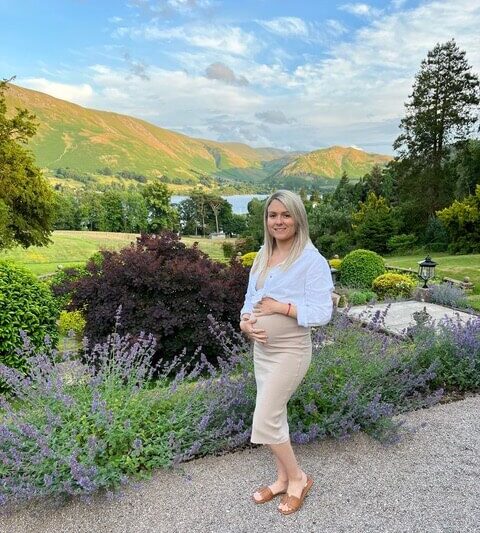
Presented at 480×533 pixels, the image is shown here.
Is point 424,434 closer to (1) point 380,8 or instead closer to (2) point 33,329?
(2) point 33,329

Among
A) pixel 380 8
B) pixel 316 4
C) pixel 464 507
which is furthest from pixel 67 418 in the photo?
pixel 380 8

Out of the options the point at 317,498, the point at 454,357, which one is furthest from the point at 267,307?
the point at 454,357

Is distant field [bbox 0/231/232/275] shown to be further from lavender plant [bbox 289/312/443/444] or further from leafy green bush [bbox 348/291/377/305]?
lavender plant [bbox 289/312/443/444]

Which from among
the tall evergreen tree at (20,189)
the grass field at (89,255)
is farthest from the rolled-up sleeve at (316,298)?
the tall evergreen tree at (20,189)

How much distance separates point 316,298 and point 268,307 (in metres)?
0.24

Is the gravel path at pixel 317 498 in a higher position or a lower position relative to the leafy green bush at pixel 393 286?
higher

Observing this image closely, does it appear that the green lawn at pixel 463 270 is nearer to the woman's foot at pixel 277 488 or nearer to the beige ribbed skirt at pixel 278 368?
the woman's foot at pixel 277 488

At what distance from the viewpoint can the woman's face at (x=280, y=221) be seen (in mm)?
2119

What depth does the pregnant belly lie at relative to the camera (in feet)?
6.77

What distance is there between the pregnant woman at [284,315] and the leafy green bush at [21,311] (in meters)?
3.15

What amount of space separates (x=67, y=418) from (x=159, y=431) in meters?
0.56

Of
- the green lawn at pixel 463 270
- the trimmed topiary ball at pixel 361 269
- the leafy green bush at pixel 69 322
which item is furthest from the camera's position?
the trimmed topiary ball at pixel 361 269

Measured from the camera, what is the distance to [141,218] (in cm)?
5738

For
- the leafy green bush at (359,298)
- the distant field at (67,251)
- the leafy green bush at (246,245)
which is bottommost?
the distant field at (67,251)
